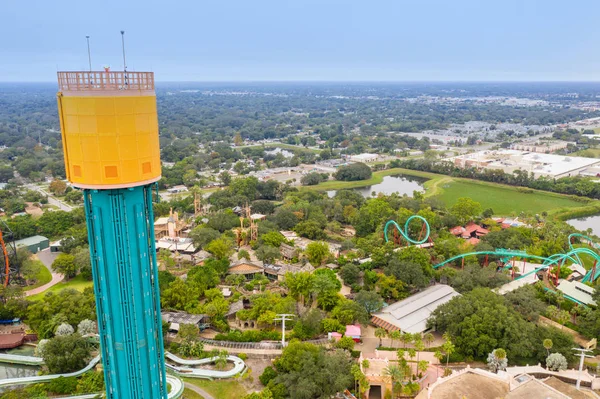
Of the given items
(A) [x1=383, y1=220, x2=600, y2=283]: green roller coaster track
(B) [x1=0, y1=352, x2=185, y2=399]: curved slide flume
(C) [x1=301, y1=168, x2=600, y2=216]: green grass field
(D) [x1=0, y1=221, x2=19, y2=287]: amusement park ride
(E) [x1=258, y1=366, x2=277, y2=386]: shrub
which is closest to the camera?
(B) [x1=0, y1=352, x2=185, y2=399]: curved slide flume

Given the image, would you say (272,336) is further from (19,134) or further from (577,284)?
(19,134)

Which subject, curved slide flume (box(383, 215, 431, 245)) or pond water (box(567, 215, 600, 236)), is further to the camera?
pond water (box(567, 215, 600, 236))

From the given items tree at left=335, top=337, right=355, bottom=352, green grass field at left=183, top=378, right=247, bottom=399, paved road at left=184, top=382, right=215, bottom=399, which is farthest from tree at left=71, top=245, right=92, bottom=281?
tree at left=335, top=337, right=355, bottom=352

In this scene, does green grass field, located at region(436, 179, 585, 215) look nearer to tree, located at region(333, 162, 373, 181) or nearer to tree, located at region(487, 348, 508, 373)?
tree, located at region(333, 162, 373, 181)

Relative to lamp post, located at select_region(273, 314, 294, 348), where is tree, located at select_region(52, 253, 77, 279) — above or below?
above

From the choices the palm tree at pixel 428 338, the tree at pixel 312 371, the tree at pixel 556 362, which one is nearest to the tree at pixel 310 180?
the palm tree at pixel 428 338

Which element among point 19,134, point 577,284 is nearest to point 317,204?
point 577,284

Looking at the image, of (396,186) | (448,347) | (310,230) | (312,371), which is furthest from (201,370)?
(396,186)

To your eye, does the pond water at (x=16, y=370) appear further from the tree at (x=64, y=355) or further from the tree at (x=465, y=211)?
the tree at (x=465, y=211)
